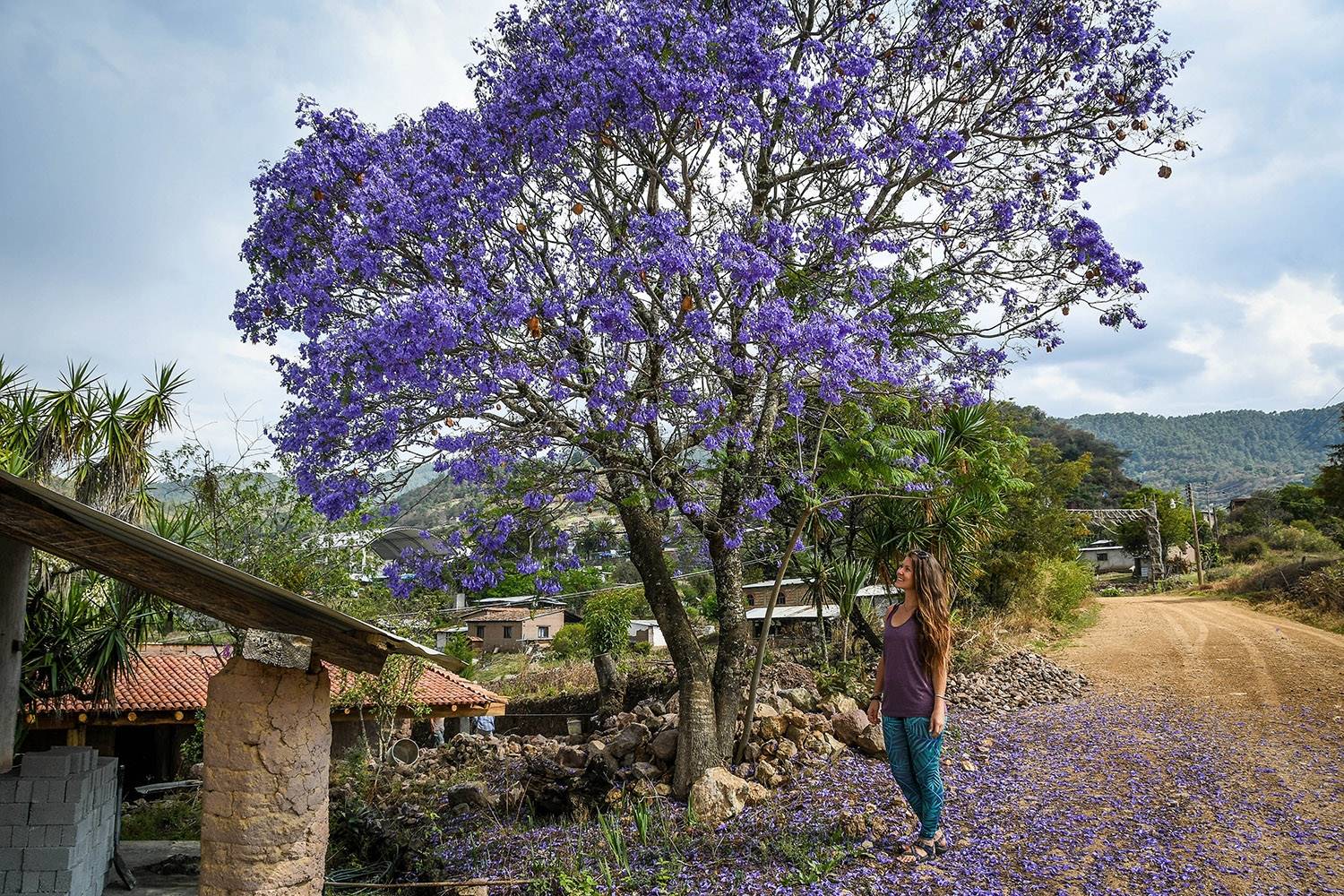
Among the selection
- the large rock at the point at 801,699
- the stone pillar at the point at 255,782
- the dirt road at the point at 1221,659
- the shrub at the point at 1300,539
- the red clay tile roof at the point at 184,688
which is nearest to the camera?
the stone pillar at the point at 255,782

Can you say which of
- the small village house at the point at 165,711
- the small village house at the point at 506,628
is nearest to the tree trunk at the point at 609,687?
the small village house at the point at 165,711

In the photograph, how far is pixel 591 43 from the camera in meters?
7.93

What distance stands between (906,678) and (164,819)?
11727mm

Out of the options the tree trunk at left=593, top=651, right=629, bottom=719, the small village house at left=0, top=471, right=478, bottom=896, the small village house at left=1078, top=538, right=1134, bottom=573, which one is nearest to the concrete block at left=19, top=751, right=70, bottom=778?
the small village house at left=0, top=471, right=478, bottom=896

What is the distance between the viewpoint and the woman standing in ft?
18.0

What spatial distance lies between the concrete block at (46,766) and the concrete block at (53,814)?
7.6 inches

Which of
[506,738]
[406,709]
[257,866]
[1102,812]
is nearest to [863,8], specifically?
[1102,812]

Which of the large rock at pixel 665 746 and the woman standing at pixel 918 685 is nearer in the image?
the woman standing at pixel 918 685

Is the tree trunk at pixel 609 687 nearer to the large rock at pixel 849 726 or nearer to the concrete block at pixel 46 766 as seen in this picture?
the large rock at pixel 849 726

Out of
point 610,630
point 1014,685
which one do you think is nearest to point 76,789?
point 1014,685

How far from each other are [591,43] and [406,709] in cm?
1198

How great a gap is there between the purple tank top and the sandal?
3.32ft

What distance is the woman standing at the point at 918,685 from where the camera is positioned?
216 inches

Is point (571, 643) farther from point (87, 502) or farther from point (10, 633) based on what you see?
point (10, 633)
